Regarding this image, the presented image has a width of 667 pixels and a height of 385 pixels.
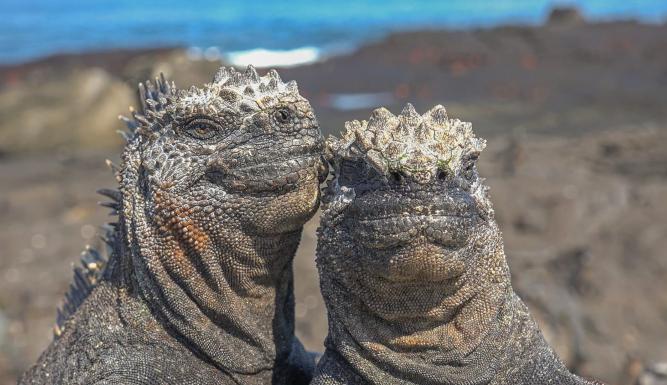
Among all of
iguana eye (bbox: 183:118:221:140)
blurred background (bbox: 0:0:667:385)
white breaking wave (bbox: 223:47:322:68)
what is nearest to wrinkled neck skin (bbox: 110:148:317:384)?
iguana eye (bbox: 183:118:221:140)

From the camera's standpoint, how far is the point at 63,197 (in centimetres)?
1562

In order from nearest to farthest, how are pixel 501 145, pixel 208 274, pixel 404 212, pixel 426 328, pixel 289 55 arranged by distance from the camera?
pixel 404 212, pixel 426 328, pixel 208 274, pixel 501 145, pixel 289 55

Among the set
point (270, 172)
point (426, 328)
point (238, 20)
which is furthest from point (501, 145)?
point (238, 20)

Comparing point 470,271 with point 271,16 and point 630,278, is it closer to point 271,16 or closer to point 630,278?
point 630,278

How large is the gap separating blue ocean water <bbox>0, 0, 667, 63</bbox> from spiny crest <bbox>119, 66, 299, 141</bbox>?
26.0 m

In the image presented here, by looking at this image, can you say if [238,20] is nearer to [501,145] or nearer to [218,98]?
[501,145]

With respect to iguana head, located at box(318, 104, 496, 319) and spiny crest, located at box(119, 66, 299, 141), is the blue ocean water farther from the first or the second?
iguana head, located at box(318, 104, 496, 319)

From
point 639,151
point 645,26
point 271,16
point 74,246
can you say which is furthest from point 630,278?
point 271,16

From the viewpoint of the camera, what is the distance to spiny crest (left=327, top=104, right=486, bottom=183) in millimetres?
3414

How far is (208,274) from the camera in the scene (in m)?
4.08

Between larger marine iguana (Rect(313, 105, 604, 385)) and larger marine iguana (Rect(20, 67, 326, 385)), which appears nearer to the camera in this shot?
larger marine iguana (Rect(313, 105, 604, 385))

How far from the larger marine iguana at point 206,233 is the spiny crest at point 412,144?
0.38 metres

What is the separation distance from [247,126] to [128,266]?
2.61 ft

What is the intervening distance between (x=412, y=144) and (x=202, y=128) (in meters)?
0.99
